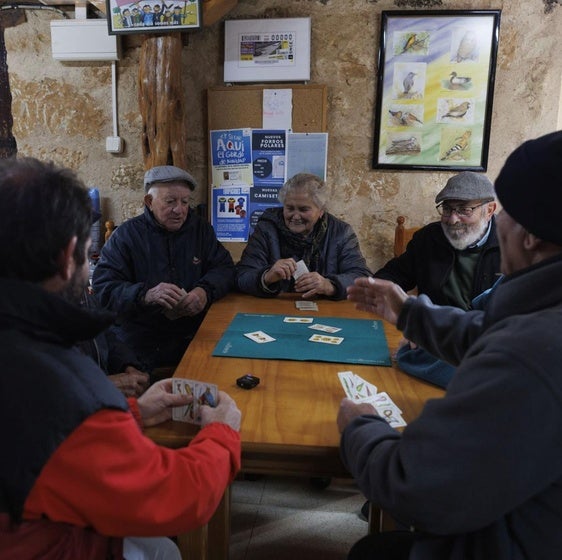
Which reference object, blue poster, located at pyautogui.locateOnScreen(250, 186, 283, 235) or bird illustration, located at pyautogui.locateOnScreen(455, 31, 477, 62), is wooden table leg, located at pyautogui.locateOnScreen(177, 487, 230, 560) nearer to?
blue poster, located at pyautogui.locateOnScreen(250, 186, 283, 235)

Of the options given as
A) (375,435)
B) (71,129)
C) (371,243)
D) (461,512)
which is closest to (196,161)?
(71,129)

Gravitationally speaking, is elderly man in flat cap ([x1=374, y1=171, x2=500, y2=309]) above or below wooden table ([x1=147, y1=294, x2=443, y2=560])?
above

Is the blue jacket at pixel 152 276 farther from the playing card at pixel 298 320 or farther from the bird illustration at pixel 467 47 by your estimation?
the bird illustration at pixel 467 47

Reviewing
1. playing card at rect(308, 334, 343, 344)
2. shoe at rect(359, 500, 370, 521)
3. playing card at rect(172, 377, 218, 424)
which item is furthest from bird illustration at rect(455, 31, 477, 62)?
playing card at rect(172, 377, 218, 424)

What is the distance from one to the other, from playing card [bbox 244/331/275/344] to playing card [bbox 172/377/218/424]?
0.65 metres

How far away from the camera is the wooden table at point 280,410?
4.16 feet

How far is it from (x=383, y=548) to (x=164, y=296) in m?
1.49

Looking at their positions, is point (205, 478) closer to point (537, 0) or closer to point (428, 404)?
point (428, 404)

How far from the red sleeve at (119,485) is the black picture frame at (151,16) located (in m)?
3.05

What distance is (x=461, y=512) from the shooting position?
0.87m

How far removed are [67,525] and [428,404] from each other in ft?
2.40

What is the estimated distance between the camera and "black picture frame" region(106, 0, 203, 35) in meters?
3.31

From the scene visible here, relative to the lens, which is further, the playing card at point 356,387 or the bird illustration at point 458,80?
the bird illustration at point 458,80

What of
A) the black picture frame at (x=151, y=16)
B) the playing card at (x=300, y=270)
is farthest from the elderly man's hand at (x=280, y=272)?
the black picture frame at (x=151, y=16)
